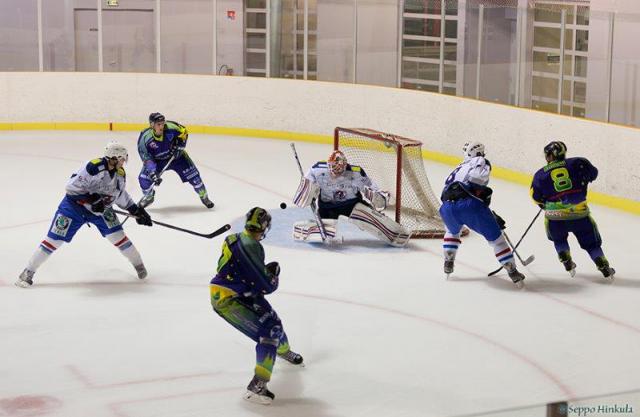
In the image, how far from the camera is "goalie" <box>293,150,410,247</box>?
9.09 meters

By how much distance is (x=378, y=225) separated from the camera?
30.2 ft

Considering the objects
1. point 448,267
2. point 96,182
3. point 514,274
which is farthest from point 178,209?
point 514,274

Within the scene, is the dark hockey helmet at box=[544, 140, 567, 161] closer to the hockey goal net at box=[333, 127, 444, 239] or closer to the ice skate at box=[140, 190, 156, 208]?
the hockey goal net at box=[333, 127, 444, 239]

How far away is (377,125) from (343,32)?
120 cm

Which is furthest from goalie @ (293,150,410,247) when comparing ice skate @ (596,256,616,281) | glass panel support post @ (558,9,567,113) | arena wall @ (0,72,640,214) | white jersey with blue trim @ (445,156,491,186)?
arena wall @ (0,72,640,214)

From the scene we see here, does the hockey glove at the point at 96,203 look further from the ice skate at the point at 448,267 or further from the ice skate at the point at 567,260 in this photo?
the ice skate at the point at 567,260

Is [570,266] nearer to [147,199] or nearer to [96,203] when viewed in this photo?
[96,203]

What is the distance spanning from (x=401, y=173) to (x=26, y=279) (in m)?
3.25

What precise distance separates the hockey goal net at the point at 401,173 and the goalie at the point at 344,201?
0.43 meters

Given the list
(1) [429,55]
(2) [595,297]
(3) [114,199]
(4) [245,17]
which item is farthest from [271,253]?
(4) [245,17]

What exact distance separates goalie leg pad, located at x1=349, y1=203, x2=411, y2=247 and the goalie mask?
0.31m

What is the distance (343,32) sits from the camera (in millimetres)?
13906

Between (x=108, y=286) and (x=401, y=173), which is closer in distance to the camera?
(x=108, y=286)

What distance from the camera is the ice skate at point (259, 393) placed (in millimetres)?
5945
